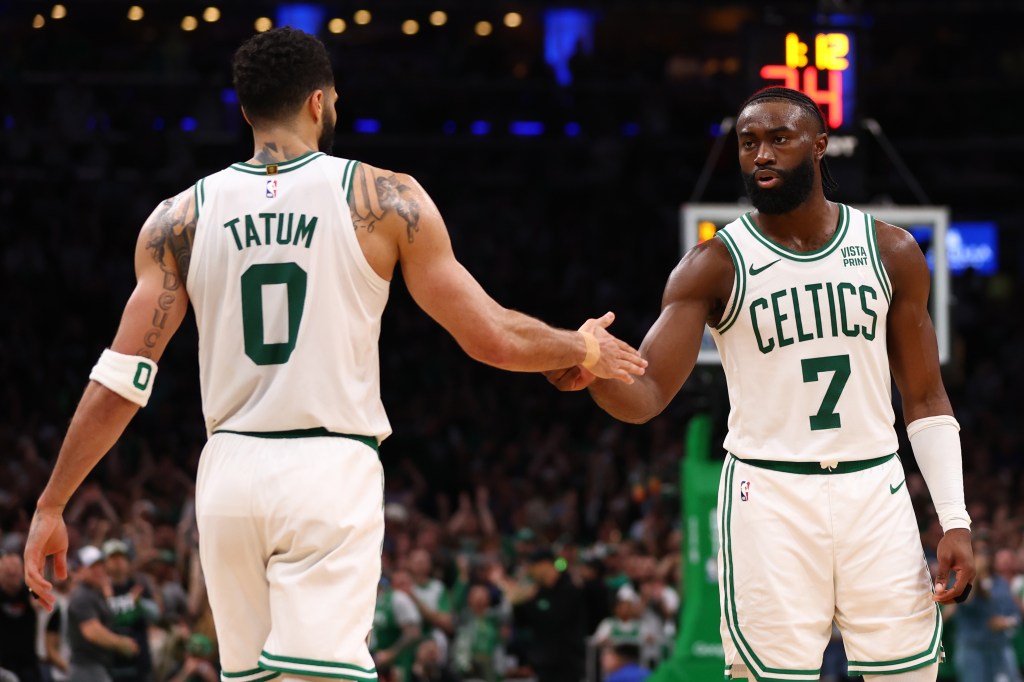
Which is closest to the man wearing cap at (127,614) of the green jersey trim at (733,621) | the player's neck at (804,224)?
the green jersey trim at (733,621)

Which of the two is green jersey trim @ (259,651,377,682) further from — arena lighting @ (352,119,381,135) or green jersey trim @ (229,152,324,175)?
arena lighting @ (352,119,381,135)

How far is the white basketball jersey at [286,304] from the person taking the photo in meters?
4.54

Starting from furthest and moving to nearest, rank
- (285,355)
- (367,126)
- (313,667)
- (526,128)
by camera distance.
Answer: (526,128), (367,126), (285,355), (313,667)

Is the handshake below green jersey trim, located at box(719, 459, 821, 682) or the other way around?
the other way around

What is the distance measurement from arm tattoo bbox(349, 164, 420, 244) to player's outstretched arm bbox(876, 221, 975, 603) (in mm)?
1798

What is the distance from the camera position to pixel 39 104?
21.5m

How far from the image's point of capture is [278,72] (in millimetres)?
4695

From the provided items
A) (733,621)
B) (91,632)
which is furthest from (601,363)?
(91,632)

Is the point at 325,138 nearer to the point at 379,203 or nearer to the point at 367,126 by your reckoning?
the point at 379,203

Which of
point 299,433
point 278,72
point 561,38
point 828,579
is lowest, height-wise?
point 828,579

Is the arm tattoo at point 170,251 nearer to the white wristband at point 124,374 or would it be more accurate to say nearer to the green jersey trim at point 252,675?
the white wristband at point 124,374

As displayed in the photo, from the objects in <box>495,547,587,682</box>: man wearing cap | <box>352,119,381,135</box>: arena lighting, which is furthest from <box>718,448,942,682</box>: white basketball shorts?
<box>352,119,381,135</box>: arena lighting

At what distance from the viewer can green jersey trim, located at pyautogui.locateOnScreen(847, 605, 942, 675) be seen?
5168mm

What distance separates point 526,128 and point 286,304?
19.1 meters
